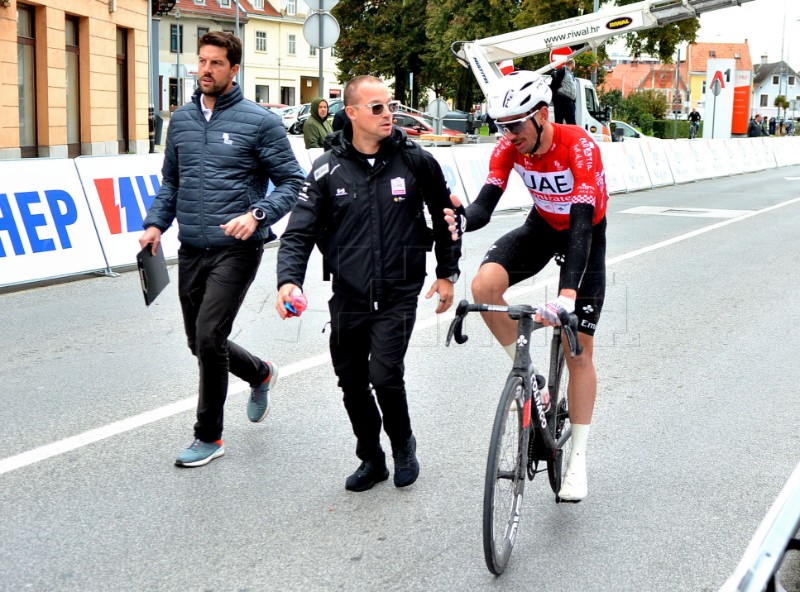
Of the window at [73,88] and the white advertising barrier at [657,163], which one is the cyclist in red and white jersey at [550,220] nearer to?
the white advertising barrier at [657,163]

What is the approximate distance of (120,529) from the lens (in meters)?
4.24

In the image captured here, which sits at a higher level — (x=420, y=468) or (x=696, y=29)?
(x=696, y=29)

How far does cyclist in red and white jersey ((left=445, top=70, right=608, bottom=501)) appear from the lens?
417cm

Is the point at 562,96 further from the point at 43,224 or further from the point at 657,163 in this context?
the point at 43,224

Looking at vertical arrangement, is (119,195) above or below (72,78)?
below

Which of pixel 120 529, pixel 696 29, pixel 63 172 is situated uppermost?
pixel 696 29

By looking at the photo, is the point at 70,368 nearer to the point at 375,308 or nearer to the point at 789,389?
the point at 375,308

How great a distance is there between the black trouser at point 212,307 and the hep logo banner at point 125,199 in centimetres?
586

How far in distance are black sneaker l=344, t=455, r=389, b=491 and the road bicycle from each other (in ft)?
2.67

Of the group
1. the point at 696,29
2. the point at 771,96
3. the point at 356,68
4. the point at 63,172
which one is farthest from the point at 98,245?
the point at 771,96

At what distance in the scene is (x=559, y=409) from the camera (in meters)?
4.61

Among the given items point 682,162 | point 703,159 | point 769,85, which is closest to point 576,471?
point 682,162

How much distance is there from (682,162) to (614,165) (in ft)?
14.1

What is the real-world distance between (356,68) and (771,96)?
116m
